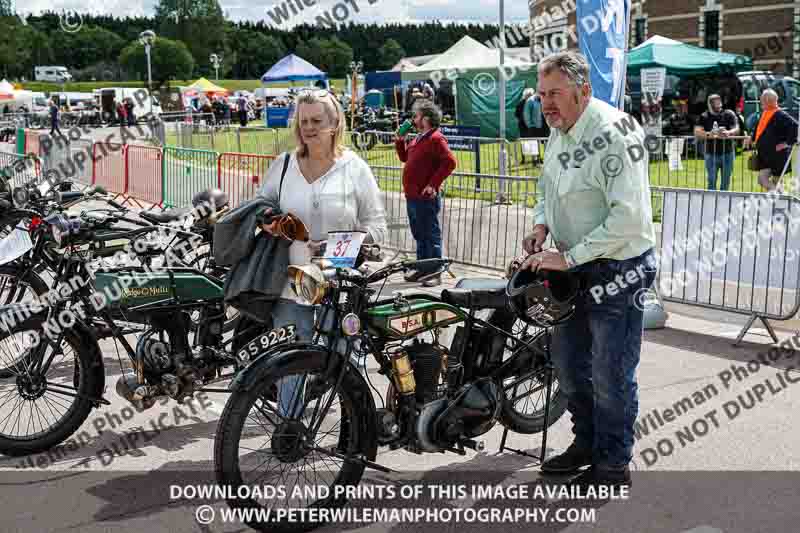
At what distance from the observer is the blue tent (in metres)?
37.2

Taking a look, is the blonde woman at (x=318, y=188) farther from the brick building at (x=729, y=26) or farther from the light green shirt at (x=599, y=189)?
the brick building at (x=729, y=26)

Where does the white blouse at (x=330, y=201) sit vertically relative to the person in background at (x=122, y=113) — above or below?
below

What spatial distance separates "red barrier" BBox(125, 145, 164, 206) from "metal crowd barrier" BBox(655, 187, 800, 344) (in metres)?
9.71

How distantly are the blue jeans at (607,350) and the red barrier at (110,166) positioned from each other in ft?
46.1

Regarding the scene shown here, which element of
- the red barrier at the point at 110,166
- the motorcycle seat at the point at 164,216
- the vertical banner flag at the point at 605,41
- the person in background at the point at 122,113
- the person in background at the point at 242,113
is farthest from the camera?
the person in background at the point at 122,113

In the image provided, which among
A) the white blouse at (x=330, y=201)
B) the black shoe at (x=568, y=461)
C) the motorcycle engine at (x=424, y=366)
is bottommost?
the black shoe at (x=568, y=461)

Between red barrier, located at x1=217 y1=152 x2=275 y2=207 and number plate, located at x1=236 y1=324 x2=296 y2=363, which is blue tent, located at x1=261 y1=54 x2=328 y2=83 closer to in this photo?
red barrier, located at x1=217 y1=152 x2=275 y2=207

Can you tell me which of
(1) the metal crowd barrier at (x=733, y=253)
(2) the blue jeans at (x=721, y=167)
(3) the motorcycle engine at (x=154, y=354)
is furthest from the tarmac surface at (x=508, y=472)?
(2) the blue jeans at (x=721, y=167)

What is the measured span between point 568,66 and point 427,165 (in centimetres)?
586

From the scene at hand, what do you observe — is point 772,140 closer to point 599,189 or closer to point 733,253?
point 733,253

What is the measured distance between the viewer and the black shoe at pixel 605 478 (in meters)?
4.44

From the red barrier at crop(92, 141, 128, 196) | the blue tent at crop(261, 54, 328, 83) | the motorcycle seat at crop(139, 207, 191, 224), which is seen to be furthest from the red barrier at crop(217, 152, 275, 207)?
the blue tent at crop(261, 54, 328, 83)

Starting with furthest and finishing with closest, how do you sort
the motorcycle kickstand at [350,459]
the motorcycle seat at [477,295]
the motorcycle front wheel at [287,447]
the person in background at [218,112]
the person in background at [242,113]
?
the person in background at [218,112]
the person in background at [242,113]
the motorcycle seat at [477,295]
the motorcycle kickstand at [350,459]
the motorcycle front wheel at [287,447]

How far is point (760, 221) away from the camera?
24.3ft
